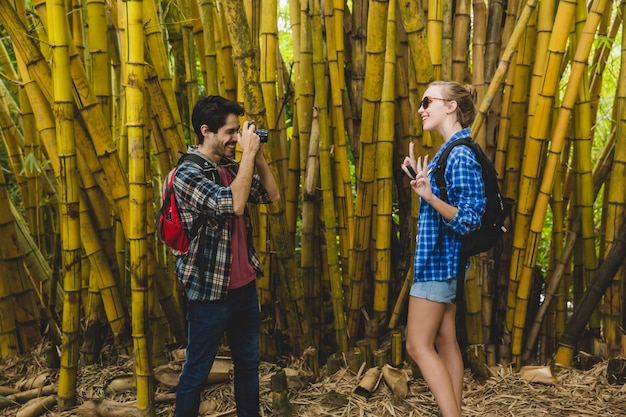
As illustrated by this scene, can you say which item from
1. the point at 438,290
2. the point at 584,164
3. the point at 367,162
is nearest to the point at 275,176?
the point at 367,162

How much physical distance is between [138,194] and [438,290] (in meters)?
0.92

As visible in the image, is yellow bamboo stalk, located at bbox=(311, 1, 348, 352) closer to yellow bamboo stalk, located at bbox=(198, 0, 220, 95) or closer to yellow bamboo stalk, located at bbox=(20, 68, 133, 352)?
yellow bamboo stalk, located at bbox=(198, 0, 220, 95)

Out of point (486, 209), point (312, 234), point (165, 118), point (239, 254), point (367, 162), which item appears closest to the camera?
point (486, 209)

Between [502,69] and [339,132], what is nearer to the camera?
[502,69]

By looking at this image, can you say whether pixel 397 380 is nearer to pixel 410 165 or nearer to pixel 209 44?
pixel 410 165

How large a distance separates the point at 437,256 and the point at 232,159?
2.30ft

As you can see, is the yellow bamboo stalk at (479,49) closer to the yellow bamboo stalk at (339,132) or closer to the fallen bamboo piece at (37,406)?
the yellow bamboo stalk at (339,132)

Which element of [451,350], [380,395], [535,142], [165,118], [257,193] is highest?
[165,118]

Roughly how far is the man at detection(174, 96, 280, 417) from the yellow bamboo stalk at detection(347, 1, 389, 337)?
51cm

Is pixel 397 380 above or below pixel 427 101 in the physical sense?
below

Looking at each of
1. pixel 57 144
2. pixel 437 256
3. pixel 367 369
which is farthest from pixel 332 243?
pixel 57 144

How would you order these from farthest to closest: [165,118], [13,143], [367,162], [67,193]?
[13,143], [367,162], [165,118], [67,193]

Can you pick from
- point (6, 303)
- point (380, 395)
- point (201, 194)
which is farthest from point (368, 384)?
point (6, 303)

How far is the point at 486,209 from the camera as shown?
1688 mm
